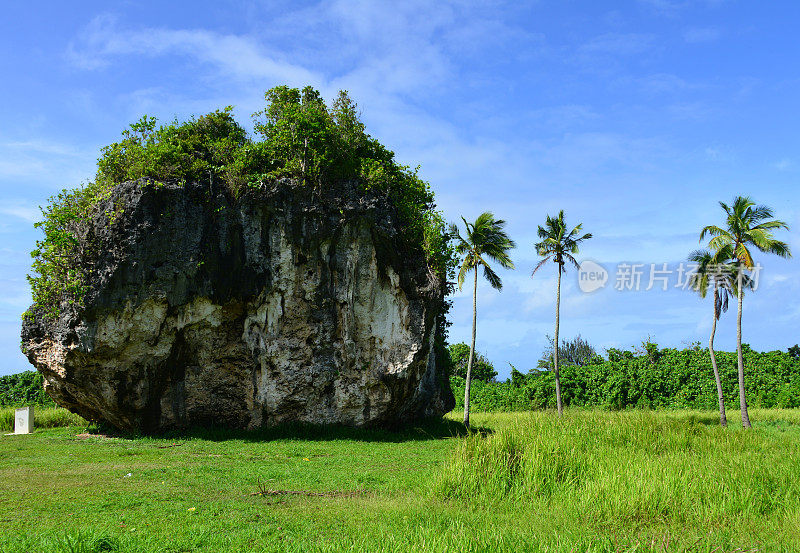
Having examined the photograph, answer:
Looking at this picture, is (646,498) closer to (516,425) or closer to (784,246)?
(516,425)

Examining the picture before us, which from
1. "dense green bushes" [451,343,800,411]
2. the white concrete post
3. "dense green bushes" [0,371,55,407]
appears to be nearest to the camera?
the white concrete post

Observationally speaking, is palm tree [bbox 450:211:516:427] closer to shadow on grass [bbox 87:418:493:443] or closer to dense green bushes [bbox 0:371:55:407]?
shadow on grass [bbox 87:418:493:443]

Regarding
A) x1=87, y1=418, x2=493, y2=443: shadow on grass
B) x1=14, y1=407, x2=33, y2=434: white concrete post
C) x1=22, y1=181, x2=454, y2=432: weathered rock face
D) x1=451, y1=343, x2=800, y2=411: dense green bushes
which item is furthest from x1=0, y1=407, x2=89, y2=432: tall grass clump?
x1=451, y1=343, x2=800, y2=411: dense green bushes

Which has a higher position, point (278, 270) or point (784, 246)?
point (784, 246)

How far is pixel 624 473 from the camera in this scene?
987cm

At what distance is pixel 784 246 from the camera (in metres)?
26.4

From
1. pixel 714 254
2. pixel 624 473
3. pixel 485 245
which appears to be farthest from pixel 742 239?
A: pixel 624 473

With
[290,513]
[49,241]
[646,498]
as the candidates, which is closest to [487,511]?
[646,498]

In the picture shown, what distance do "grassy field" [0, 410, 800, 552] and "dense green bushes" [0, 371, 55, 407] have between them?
60.4 feet

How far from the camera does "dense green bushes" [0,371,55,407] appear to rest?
30922 millimetres

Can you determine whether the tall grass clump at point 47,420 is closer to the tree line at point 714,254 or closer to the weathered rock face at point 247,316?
the weathered rock face at point 247,316

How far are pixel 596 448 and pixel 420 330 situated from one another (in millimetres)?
8381

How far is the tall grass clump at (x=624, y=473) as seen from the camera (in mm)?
8758

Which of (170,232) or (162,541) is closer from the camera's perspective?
(162,541)
